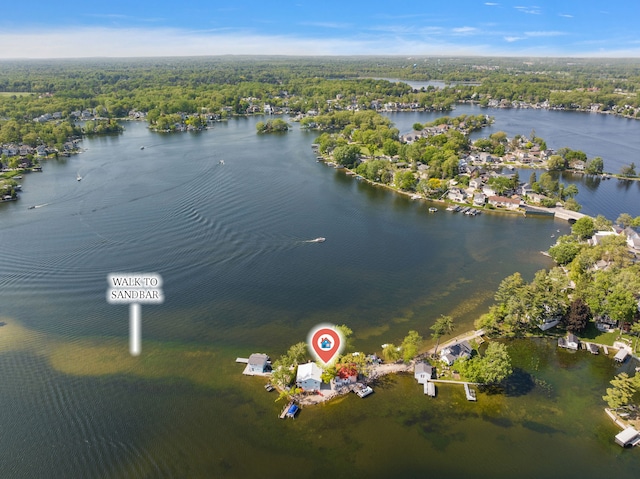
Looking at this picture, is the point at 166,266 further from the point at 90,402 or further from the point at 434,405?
the point at 434,405

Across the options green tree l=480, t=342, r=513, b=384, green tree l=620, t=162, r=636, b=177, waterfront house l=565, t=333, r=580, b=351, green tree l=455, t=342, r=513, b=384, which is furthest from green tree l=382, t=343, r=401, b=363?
green tree l=620, t=162, r=636, b=177

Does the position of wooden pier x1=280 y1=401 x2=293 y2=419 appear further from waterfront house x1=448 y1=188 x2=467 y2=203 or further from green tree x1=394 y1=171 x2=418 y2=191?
green tree x1=394 y1=171 x2=418 y2=191

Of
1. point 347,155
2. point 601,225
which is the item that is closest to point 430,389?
point 601,225

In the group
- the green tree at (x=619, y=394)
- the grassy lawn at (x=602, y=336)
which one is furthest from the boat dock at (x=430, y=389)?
the grassy lawn at (x=602, y=336)

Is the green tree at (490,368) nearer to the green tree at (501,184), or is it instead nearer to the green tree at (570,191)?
the green tree at (501,184)

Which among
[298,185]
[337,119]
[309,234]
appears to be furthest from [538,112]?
[309,234]

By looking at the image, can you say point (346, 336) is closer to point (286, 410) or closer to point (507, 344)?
point (286, 410)
